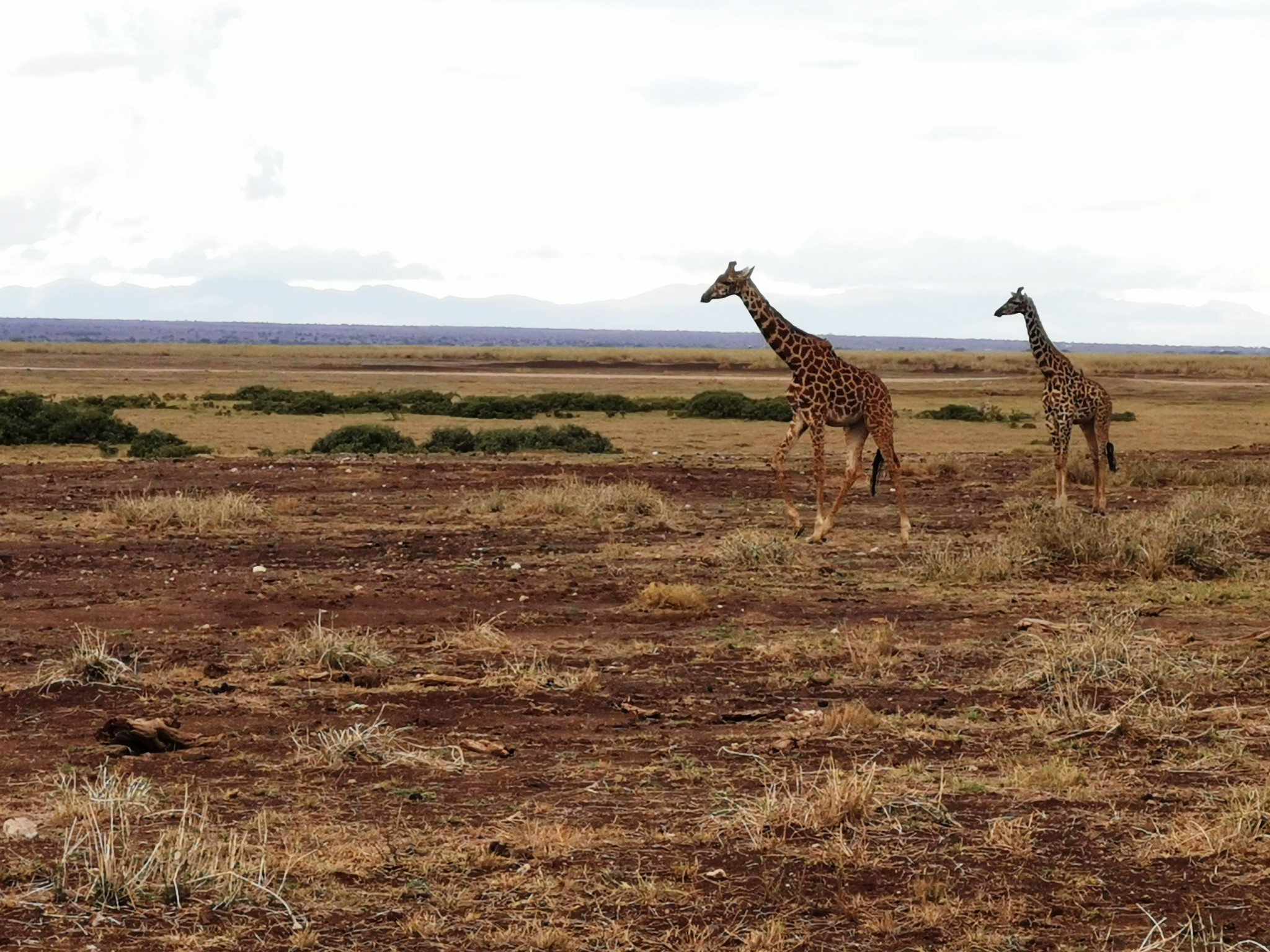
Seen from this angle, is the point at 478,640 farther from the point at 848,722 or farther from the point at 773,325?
the point at 773,325

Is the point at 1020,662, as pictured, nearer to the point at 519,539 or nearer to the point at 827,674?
the point at 827,674

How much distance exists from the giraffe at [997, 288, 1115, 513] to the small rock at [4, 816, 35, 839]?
43.5 ft

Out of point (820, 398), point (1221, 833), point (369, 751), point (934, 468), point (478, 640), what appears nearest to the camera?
point (1221, 833)

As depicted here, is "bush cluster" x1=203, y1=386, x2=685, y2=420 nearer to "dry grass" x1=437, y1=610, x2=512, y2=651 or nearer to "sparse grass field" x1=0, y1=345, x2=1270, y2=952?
"sparse grass field" x1=0, y1=345, x2=1270, y2=952

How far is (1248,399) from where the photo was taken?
Result: 50.2 m

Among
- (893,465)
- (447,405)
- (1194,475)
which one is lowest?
(1194,475)

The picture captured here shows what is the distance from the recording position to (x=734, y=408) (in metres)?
39.9

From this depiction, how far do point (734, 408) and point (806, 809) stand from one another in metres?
33.1

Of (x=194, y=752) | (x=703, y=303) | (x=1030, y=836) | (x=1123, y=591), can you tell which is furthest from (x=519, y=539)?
(x=1030, y=836)

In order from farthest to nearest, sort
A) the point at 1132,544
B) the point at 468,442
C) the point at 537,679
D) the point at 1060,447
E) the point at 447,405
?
the point at 447,405
the point at 468,442
the point at 1060,447
the point at 1132,544
the point at 537,679

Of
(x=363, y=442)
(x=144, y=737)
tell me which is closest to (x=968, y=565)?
(x=144, y=737)

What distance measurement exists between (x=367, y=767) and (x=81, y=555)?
27.6ft

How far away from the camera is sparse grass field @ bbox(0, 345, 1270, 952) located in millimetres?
6008

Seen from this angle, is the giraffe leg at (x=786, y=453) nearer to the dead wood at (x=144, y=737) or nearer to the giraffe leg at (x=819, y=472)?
the giraffe leg at (x=819, y=472)
